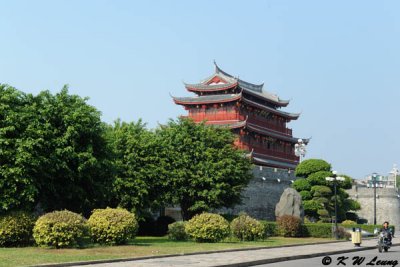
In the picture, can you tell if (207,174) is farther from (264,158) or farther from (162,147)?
(264,158)

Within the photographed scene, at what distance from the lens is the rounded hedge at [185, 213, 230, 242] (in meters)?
29.7

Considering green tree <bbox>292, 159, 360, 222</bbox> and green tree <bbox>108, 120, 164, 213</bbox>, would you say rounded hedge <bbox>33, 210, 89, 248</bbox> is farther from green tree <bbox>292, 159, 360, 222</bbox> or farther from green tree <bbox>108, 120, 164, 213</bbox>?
green tree <bbox>292, 159, 360, 222</bbox>

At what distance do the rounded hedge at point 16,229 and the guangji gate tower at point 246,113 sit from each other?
40.9 meters

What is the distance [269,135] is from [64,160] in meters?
45.5

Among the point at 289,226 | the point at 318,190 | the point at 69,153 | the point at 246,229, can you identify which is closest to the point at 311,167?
the point at 318,190

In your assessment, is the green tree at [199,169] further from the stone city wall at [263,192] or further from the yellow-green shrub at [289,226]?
the stone city wall at [263,192]

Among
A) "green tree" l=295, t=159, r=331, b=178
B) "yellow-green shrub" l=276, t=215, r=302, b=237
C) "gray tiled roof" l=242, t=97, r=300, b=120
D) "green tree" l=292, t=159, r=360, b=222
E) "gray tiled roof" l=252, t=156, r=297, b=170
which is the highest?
"gray tiled roof" l=242, t=97, r=300, b=120

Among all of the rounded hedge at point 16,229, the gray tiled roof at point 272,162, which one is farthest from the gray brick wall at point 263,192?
the rounded hedge at point 16,229

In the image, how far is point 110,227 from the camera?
83.8ft

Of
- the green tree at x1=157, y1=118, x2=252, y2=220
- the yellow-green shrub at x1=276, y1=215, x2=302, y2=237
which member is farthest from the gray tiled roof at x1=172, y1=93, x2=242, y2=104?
the yellow-green shrub at x1=276, y1=215, x2=302, y2=237

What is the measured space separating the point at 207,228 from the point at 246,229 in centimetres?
357

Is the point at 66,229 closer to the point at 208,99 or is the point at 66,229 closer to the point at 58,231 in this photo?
the point at 58,231

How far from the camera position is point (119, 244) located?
26094 mm

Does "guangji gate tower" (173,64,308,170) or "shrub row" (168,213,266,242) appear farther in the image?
"guangji gate tower" (173,64,308,170)
